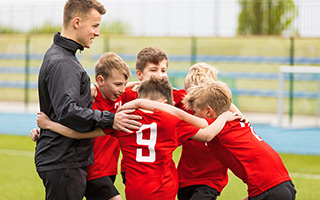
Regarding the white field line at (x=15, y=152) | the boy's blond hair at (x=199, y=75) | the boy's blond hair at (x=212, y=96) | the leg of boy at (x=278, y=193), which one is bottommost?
the white field line at (x=15, y=152)

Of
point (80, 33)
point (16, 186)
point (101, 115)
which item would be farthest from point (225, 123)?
point (16, 186)

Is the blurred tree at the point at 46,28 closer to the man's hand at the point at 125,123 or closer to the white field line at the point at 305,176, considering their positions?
the white field line at the point at 305,176

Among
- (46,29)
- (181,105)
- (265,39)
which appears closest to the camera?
(181,105)

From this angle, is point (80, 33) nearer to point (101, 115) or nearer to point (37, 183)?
point (101, 115)

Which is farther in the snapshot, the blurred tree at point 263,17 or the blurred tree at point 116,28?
the blurred tree at point 116,28

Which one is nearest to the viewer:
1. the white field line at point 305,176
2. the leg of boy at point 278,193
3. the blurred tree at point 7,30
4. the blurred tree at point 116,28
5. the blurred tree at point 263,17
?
the leg of boy at point 278,193

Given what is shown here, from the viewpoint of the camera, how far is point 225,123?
11.6ft

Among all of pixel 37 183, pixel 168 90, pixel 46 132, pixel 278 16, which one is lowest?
pixel 37 183

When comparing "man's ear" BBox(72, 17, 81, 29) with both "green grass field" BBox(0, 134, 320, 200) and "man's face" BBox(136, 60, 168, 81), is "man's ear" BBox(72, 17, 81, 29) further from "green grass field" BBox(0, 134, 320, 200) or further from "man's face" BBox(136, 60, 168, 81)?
"green grass field" BBox(0, 134, 320, 200)

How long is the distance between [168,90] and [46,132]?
2.94 feet

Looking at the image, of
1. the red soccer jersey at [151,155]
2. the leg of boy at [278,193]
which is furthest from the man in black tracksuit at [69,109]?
the leg of boy at [278,193]

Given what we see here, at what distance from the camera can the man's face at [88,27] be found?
3314 mm

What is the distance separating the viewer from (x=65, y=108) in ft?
10.00

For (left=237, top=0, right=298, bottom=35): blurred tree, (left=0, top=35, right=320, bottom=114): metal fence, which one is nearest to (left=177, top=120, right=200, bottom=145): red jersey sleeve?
(left=0, top=35, right=320, bottom=114): metal fence
